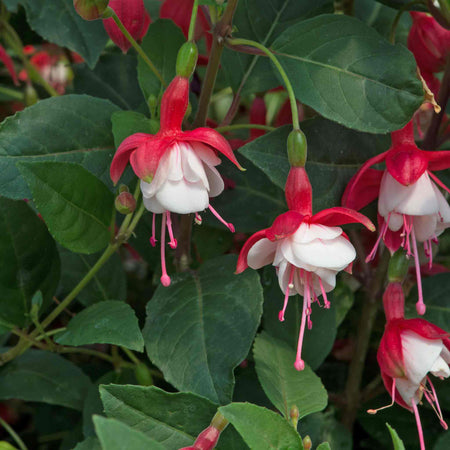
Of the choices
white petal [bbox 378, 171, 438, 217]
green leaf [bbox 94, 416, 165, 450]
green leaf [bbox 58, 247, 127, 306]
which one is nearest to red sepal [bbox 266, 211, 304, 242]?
white petal [bbox 378, 171, 438, 217]

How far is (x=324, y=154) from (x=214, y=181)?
144 millimetres

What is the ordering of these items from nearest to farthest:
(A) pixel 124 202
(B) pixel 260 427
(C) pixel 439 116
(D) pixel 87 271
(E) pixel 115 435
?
(E) pixel 115 435 → (B) pixel 260 427 → (A) pixel 124 202 → (C) pixel 439 116 → (D) pixel 87 271

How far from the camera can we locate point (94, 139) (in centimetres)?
70

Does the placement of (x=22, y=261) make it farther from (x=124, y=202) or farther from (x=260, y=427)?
(x=260, y=427)

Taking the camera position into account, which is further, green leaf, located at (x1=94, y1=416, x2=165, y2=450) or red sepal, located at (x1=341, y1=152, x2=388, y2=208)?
red sepal, located at (x1=341, y1=152, x2=388, y2=208)

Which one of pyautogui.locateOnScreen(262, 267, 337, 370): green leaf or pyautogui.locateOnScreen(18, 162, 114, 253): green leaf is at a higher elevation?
pyautogui.locateOnScreen(18, 162, 114, 253): green leaf

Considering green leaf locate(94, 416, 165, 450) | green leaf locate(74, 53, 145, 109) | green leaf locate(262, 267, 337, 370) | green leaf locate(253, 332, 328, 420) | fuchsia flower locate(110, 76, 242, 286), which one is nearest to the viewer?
green leaf locate(94, 416, 165, 450)

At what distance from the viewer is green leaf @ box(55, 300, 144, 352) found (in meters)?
0.59

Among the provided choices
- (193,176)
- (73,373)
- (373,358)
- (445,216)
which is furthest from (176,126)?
(373,358)

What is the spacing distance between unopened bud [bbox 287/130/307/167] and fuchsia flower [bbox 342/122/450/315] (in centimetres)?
7

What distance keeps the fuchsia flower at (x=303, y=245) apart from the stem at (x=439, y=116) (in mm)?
221

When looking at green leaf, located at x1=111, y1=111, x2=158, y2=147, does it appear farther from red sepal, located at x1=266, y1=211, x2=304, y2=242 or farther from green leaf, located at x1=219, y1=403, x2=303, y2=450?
green leaf, located at x1=219, y1=403, x2=303, y2=450

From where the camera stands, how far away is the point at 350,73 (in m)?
0.65

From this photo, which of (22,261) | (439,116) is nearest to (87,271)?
(22,261)
